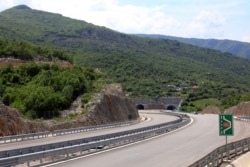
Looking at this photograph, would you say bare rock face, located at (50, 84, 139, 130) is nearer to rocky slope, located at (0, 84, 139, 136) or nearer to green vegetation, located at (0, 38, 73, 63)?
rocky slope, located at (0, 84, 139, 136)

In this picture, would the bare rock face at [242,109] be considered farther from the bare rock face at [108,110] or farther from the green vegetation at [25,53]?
the green vegetation at [25,53]

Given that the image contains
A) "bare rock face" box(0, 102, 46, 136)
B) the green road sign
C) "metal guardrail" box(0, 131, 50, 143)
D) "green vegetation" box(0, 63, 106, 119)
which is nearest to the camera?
the green road sign

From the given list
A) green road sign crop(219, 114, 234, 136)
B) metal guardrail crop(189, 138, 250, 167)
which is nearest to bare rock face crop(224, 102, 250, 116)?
metal guardrail crop(189, 138, 250, 167)

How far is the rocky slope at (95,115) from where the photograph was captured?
41.6 m

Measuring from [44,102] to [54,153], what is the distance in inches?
1292

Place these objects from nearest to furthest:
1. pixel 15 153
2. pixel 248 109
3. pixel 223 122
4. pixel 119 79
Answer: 1. pixel 15 153
2. pixel 223 122
3. pixel 248 109
4. pixel 119 79

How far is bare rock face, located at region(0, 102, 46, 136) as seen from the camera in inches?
1604

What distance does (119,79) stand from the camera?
15038 cm

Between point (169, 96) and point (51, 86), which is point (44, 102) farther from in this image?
point (169, 96)

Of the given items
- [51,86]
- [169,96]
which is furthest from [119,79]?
[51,86]

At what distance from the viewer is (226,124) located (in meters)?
24.3

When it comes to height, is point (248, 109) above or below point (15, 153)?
below

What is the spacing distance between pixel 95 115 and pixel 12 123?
65.9ft

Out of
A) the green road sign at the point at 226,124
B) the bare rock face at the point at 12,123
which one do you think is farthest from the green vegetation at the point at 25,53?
the green road sign at the point at 226,124
